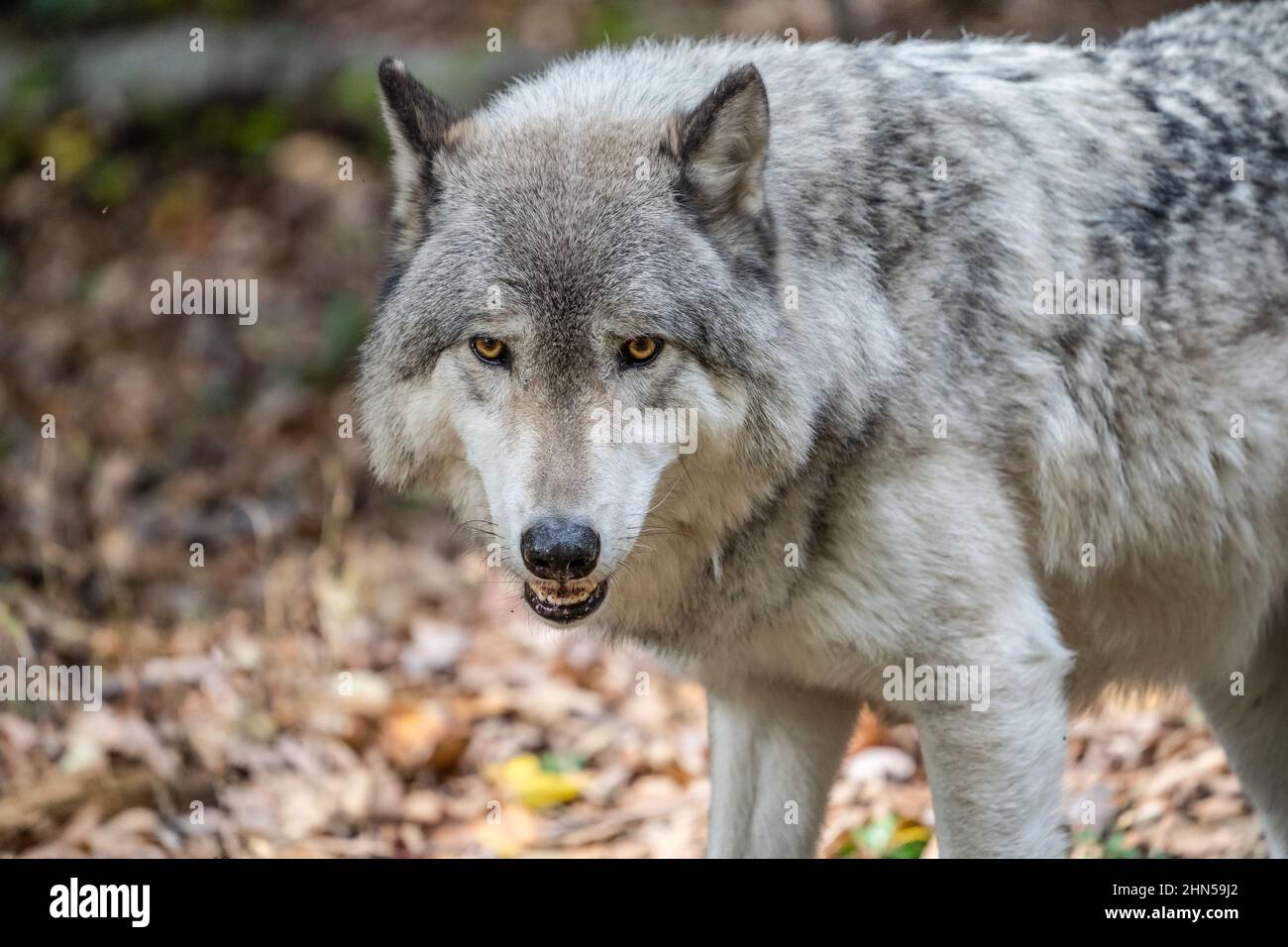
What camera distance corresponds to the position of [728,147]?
3721 mm

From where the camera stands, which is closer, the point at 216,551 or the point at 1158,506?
the point at 1158,506

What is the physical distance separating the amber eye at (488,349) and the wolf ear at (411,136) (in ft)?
1.71

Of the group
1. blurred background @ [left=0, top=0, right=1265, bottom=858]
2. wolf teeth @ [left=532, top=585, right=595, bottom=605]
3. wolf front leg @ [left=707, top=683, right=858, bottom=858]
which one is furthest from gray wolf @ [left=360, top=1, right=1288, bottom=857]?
blurred background @ [left=0, top=0, right=1265, bottom=858]

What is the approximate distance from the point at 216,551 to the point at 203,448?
59.0 inches

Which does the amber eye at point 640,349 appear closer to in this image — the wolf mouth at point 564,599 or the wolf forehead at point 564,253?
the wolf forehead at point 564,253

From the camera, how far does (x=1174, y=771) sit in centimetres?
590

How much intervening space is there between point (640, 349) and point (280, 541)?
17.2 ft

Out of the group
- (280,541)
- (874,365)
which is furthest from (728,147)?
(280,541)

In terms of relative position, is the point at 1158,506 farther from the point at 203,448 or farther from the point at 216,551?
the point at 203,448

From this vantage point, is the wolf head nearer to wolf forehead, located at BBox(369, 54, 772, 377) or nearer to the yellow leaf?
wolf forehead, located at BBox(369, 54, 772, 377)

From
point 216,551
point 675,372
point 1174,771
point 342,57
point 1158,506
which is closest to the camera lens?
point 675,372

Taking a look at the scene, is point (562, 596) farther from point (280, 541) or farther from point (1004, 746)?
point (280, 541)

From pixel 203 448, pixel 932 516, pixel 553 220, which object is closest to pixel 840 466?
pixel 932 516
